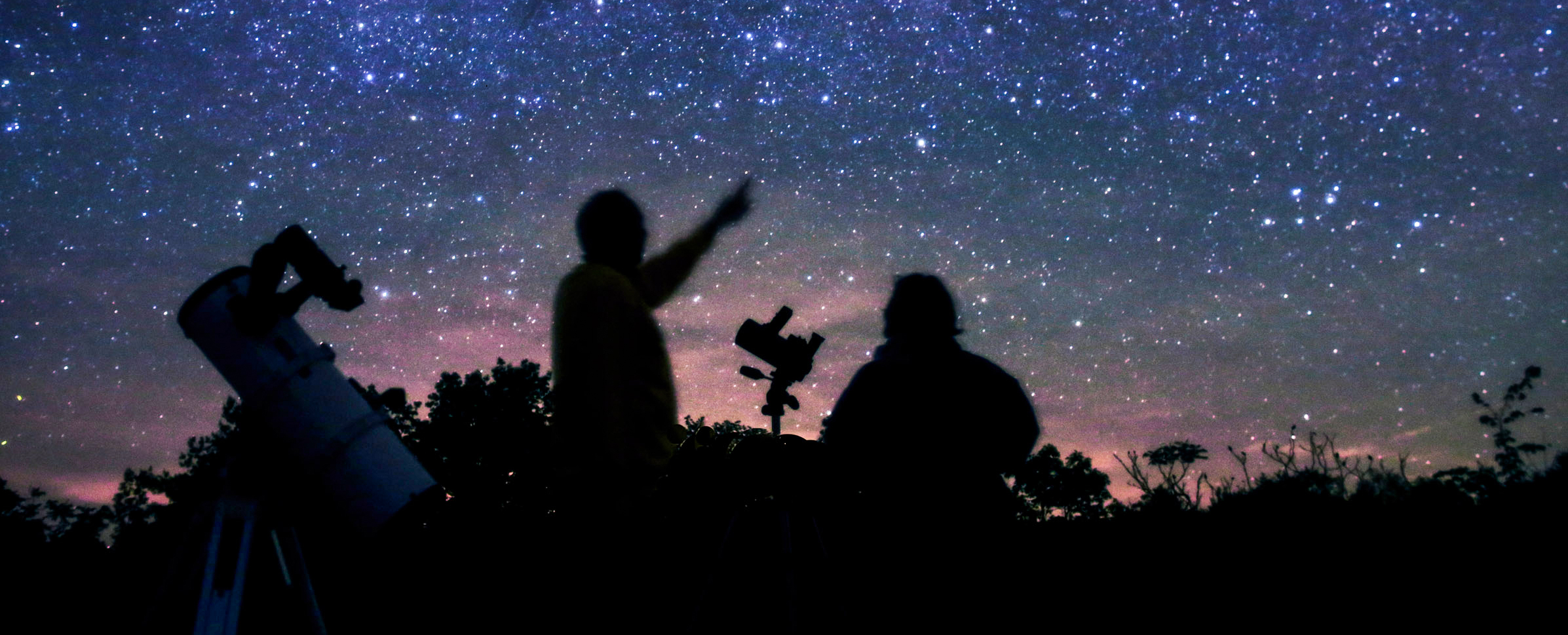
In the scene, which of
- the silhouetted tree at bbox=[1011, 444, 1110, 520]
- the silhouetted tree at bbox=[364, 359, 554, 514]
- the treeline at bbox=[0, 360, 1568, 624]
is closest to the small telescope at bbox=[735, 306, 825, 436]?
the treeline at bbox=[0, 360, 1568, 624]

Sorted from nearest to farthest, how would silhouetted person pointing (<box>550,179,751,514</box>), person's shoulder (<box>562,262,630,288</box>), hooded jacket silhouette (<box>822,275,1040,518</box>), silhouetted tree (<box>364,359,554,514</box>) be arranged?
1. silhouetted person pointing (<box>550,179,751,514</box>)
2. person's shoulder (<box>562,262,630,288</box>)
3. hooded jacket silhouette (<box>822,275,1040,518</box>)
4. silhouetted tree (<box>364,359,554,514</box>)

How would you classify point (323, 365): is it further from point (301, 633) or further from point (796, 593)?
point (796, 593)

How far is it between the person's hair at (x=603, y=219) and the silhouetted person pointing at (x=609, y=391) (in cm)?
8

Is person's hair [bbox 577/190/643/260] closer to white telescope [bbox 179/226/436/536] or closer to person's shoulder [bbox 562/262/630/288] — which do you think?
person's shoulder [bbox 562/262/630/288]

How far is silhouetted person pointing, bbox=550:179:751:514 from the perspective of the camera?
200cm

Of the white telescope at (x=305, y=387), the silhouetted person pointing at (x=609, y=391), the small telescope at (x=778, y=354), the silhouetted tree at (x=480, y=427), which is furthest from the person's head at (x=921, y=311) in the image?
the silhouetted tree at (x=480, y=427)

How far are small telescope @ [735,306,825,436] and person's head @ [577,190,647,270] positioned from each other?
0.89 m

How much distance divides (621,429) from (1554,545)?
4354 millimetres

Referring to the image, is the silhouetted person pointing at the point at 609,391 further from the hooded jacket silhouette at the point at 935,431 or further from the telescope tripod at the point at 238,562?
the telescope tripod at the point at 238,562

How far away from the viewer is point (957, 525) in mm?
2520

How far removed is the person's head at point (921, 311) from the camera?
2803 millimetres

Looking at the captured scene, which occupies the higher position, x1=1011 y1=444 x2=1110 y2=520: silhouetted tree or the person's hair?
the person's hair

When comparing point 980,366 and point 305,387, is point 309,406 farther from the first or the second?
point 980,366

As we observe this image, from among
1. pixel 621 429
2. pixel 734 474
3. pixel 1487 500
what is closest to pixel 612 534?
pixel 621 429
